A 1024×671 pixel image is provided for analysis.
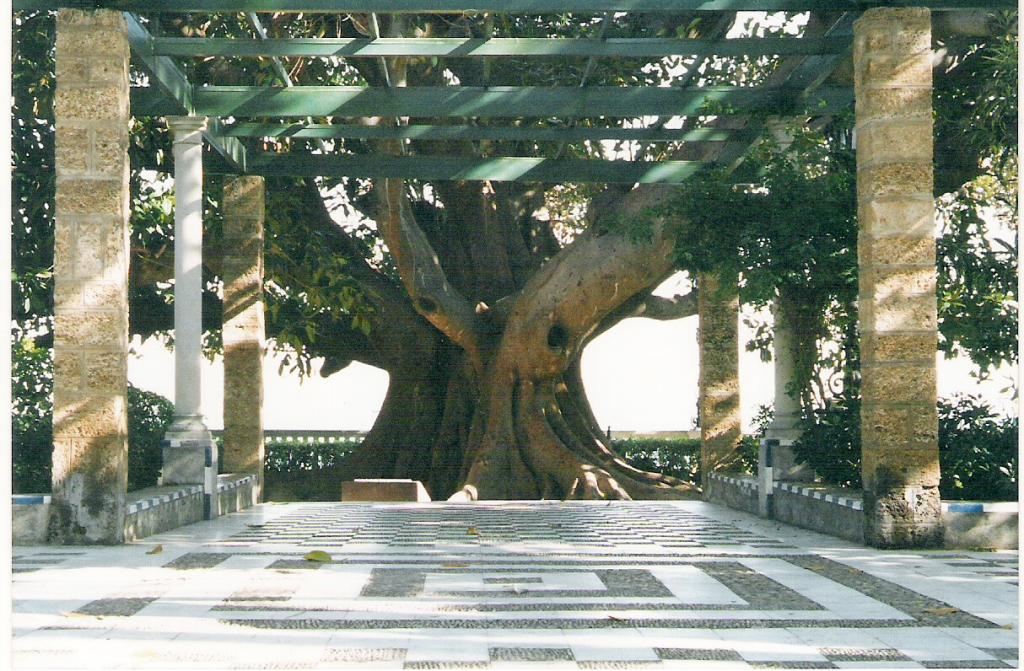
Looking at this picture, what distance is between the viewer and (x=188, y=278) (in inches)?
539

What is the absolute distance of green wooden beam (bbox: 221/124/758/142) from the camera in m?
14.1

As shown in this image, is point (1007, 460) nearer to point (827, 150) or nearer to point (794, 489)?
point (794, 489)

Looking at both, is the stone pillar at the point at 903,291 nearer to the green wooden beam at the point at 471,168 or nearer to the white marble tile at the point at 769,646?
the white marble tile at the point at 769,646

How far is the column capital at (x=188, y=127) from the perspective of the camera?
529 inches

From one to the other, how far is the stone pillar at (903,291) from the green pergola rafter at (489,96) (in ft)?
2.51

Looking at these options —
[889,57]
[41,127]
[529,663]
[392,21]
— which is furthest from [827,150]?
[41,127]

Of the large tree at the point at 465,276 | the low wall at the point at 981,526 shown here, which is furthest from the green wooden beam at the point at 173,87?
the low wall at the point at 981,526

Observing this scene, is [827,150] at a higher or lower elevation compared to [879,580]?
higher

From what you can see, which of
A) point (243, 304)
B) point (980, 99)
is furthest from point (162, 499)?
point (980, 99)

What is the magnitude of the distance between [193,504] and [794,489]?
5590mm

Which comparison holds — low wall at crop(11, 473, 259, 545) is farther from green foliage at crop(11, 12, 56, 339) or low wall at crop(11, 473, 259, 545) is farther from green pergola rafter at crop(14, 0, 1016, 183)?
green pergola rafter at crop(14, 0, 1016, 183)

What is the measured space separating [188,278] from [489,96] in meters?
3.49

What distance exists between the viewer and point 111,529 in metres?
10.4

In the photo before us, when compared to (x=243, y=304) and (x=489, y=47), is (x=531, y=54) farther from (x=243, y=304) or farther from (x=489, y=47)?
(x=243, y=304)
